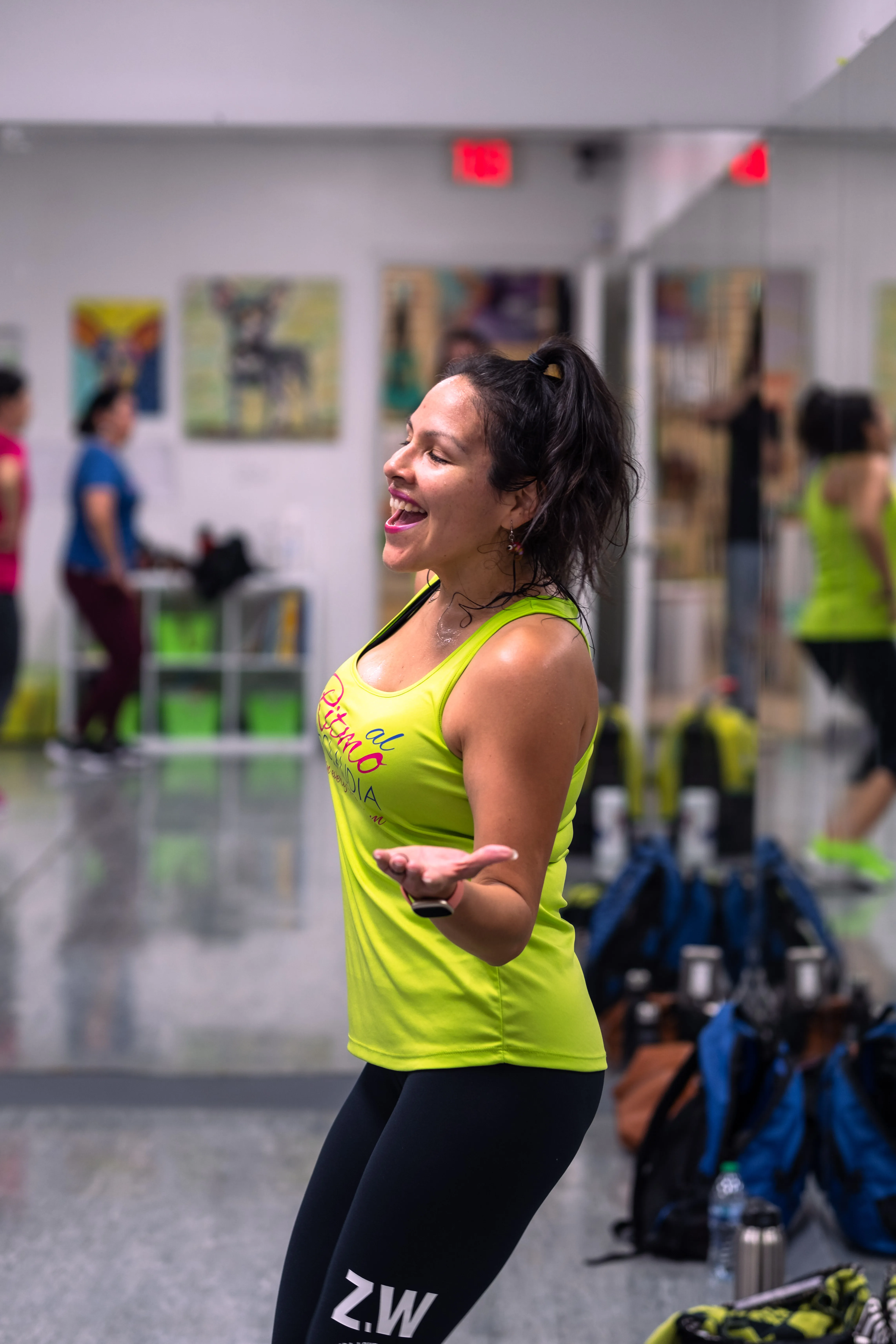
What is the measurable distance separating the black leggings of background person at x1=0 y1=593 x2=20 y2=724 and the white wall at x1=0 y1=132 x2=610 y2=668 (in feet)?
10.3

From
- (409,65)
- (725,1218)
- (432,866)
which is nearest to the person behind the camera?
(432,866)

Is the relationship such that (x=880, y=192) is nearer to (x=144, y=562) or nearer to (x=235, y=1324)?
(x=235, y=1324)

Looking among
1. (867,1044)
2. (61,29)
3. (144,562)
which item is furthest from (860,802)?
(144,562)

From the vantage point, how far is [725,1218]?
262cm

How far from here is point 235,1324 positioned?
94.0 inches

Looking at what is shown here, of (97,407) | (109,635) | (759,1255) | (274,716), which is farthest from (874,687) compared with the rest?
(274,716)

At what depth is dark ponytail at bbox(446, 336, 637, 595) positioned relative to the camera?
135 cm

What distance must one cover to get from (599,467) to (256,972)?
3083 millimetres

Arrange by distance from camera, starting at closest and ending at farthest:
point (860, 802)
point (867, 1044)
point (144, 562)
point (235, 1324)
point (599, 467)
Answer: point (599, 467) → point (235, 1324) → point (867, 1044) → point (860, 802) → point (144, 562)

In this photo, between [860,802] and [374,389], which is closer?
[860,802]

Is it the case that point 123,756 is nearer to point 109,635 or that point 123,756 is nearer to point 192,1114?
point 109,635

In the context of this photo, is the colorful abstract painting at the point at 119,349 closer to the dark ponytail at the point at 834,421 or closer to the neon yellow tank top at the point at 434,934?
the dark ponytail at the point at 834,421

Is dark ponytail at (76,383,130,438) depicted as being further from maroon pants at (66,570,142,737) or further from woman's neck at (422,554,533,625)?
woman's neck at (422,554,533,625)

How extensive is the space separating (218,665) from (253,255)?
238 centimetres
